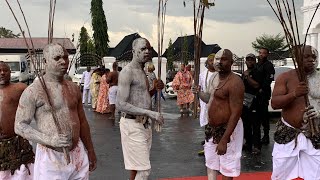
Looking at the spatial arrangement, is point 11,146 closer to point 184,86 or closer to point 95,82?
point 184,86

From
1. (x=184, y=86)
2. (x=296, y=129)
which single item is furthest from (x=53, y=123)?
(x=184, y=86)

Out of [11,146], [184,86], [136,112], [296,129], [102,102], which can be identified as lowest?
[102,102]

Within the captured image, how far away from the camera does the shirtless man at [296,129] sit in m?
4.52

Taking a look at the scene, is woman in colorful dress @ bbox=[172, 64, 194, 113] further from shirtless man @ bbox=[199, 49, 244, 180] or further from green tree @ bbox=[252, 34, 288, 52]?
green tree @ bbox=[252, 34, 288, 52]

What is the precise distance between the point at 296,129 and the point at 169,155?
4.02 meters

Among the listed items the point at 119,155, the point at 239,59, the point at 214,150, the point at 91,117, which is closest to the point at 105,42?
the point at 239,59

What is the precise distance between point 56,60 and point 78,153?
2.34ft

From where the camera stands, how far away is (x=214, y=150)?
5.21 m

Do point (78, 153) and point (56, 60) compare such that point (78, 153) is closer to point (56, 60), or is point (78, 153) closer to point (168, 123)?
point (56, 60)

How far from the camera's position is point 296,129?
15.0 ft

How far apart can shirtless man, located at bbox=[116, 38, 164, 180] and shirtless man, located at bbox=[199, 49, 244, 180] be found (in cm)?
60

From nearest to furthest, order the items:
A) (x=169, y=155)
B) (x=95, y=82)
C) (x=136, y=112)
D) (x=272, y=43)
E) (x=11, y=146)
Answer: (x=11, y=146), (x=136, y=112), (x=169, y=155), (x=95, y=82), (x=272, y=43)

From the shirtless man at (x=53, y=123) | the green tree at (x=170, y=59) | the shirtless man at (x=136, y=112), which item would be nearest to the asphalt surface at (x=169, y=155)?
the shirtless man at (x=136, y=112)

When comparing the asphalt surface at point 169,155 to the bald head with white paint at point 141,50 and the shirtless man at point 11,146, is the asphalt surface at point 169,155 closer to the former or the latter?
the bald head with white paint at point 141,50
